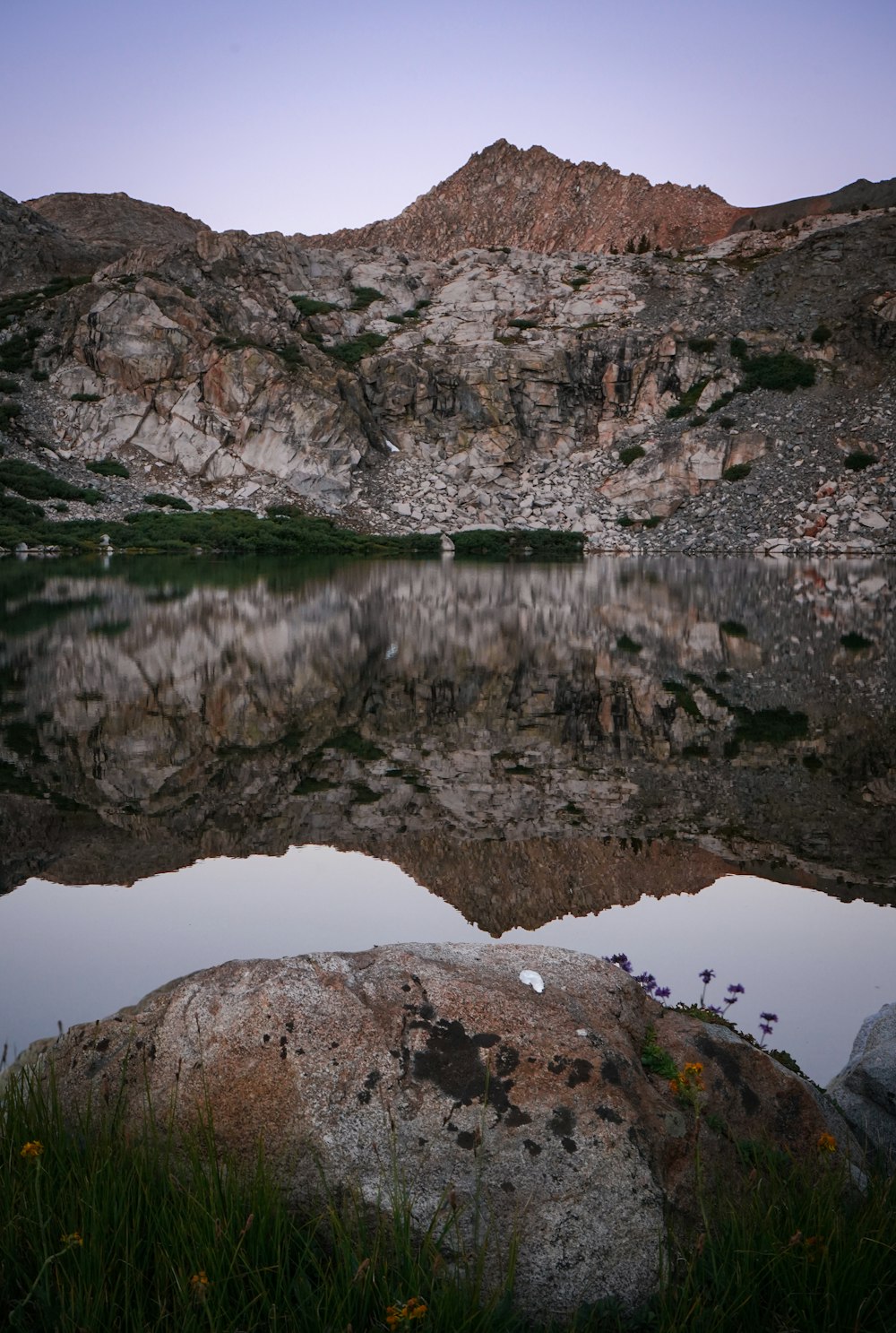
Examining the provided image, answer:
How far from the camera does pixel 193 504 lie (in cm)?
7056

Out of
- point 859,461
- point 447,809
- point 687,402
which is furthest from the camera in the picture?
point 687,402

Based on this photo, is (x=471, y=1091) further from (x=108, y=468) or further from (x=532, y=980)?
(x=108, y=468)

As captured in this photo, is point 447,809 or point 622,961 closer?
point 622,961

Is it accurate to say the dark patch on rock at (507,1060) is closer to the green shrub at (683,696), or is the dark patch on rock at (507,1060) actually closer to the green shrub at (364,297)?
the green shrub at (683,696)

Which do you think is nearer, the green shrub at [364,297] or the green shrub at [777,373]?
the green shrub at [777,373]

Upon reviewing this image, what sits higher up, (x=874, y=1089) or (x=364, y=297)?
(x=364, y=297)

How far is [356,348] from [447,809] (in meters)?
88.0

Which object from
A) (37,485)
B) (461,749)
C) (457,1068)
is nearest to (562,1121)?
(457,1068)

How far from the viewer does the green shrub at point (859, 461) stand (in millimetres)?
68000

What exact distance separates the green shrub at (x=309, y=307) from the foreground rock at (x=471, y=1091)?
95.9 metres

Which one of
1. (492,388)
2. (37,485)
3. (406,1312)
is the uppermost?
(492,388)

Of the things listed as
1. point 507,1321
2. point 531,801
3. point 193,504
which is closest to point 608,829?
point 531,801

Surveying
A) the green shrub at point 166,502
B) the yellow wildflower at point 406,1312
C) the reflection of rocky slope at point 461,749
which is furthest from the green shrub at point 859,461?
the yellow wildflower at point 406,1312

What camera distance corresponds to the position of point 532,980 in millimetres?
3549
